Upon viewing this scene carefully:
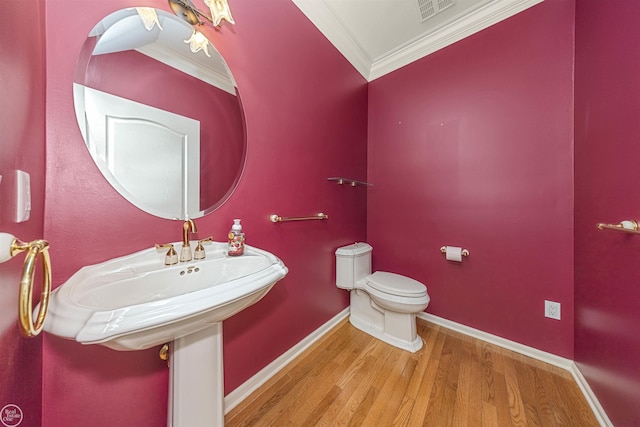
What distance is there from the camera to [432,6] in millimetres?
1521

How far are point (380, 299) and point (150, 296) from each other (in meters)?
1.37

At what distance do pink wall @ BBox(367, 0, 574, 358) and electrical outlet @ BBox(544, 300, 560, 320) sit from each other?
0.08ft

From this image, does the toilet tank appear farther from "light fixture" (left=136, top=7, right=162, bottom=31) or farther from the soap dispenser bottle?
"light fixture" (left=136, top=7, right=162, bottom=31)

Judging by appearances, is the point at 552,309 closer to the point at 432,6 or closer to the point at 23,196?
the point at 432,6

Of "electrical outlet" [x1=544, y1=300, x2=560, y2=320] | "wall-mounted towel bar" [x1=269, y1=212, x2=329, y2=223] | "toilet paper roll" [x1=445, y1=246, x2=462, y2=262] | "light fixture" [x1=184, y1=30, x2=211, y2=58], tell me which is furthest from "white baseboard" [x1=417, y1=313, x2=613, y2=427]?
"light fixture" [x1=184, y1=30, x2=211, y2=58]

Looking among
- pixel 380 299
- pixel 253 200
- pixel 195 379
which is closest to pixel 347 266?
pixel 380 299

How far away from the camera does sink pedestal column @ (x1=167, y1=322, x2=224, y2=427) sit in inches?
28.1

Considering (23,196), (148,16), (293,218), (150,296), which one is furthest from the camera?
(293,218)

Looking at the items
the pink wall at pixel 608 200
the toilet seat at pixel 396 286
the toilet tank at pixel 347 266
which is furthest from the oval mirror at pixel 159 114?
the pink wall at pixel 608 200

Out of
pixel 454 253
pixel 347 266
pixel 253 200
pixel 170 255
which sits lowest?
pixel 347 266

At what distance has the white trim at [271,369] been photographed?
3.55ft

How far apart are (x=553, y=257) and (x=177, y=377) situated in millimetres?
2098

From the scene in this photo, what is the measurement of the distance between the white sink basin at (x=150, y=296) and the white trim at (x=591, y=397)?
64.2 inches

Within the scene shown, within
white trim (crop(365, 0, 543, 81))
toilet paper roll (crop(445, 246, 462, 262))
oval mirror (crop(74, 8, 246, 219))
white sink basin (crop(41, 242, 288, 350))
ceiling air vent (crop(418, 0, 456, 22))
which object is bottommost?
toilet paper roll (crop(445, 246, 462, 262))
